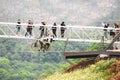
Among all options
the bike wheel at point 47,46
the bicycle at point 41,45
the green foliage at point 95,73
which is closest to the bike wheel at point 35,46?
the bicycle at point 41,45

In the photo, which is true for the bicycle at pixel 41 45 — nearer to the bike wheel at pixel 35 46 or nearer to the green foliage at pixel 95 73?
the bike wheel at pixel 35 46

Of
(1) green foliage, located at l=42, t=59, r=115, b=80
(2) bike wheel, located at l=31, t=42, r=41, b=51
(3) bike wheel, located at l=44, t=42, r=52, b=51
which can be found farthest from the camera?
(2) bike wheel, located at l=31, t=42, r=41, b=51

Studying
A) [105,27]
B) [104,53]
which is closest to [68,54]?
[104,53]

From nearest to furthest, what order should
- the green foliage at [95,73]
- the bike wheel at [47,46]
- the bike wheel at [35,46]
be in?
the green foliage at [95,73] → the bike wheel at [47,46] → the bike wheel at [35,46]

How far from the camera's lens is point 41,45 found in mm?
28156

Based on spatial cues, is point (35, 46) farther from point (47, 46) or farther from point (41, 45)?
point (47, 46)

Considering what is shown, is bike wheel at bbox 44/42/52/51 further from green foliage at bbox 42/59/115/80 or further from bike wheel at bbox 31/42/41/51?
green foliage at bbox 42/59/115/80

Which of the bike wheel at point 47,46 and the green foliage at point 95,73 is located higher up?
the green foliage at point 95,73

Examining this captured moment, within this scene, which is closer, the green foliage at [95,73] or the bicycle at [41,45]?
the green foliage at [95,73]

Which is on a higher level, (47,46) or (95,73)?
(95,73)

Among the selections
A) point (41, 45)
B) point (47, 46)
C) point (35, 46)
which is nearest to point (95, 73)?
point (47, 46)

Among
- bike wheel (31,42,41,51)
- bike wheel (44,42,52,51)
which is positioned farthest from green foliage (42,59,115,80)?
bike wheel (31,42,41,51)

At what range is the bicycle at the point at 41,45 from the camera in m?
27.9

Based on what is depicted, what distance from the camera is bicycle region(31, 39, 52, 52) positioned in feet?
91.5
